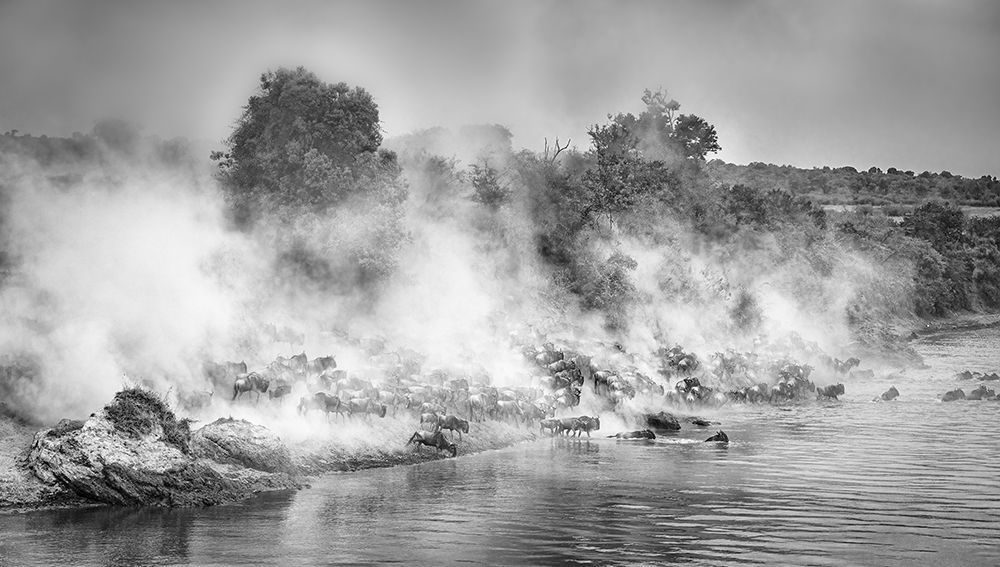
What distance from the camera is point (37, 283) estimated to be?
→ 111 feet

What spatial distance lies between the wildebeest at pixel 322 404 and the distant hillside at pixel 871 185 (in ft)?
441

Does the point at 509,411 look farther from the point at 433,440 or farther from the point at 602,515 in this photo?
the point at 602,515

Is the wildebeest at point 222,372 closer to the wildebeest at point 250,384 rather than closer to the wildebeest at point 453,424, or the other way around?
the wildebeest at point 250,384

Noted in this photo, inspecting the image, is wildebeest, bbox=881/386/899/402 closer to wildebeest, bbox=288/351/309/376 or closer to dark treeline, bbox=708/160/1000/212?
wildebeest, bbox=288/351/309/376

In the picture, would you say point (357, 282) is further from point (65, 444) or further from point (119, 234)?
point (65, 444)

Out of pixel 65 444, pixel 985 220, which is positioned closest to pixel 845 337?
pixel 65 444

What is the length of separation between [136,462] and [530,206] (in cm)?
4310

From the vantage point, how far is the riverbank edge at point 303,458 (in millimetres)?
22500

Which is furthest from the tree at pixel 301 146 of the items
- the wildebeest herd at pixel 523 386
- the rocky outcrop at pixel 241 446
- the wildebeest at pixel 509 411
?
the rocky outcrop at pixel 241 446

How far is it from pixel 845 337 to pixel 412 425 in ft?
156

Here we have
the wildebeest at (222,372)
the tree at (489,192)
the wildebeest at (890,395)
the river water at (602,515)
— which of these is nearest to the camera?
the river water at (602,515)

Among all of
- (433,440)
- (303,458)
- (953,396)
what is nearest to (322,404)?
(303,458)

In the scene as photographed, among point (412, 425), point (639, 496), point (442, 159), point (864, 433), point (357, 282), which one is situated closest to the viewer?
point (639, 496)

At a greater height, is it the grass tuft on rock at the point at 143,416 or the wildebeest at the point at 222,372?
the wildebeest at the point at 222,372
